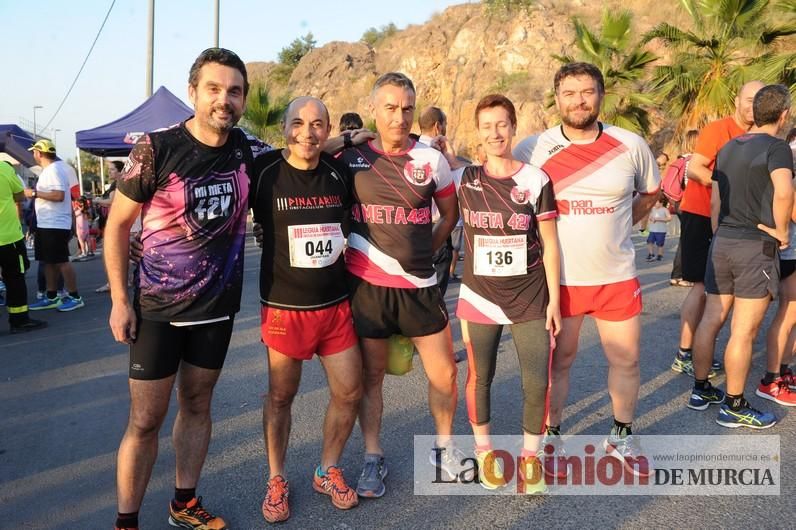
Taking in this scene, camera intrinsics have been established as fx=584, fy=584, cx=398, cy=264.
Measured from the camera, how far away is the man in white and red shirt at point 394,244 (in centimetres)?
300

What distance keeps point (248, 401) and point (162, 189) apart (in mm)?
2477

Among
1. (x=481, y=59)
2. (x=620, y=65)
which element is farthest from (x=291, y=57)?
(x=620, y=65)

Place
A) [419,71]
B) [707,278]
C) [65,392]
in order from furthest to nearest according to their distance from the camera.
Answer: [419,71], [65,392], [707,278]

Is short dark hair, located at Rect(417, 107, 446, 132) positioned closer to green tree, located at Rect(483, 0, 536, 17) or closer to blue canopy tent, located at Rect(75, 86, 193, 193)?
blue canopy tent, located at Rect(75, 86, 193, 193)

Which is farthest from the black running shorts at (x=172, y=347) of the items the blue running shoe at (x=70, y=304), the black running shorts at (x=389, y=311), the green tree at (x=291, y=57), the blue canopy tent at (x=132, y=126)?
the green tree at (x=291, y=57)

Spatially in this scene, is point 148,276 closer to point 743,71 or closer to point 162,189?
point 162,189

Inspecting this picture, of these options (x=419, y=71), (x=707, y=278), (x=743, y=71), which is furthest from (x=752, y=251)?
(x=419, y=71)

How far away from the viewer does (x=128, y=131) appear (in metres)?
10.7

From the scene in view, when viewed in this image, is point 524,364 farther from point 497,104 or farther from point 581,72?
point 581,72

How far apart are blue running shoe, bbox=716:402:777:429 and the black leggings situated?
5.25 feet

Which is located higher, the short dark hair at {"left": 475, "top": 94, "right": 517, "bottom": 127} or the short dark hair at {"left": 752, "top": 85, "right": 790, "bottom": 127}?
the short dark hair at {"left": 752, "top": 85, "right": 790, "bottom": 127}

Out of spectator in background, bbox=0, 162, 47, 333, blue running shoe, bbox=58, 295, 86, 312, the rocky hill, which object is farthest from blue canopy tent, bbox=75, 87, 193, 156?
the rocky hill

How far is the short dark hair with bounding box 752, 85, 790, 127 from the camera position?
3781mm

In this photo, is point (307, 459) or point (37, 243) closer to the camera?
point (307, 459)
